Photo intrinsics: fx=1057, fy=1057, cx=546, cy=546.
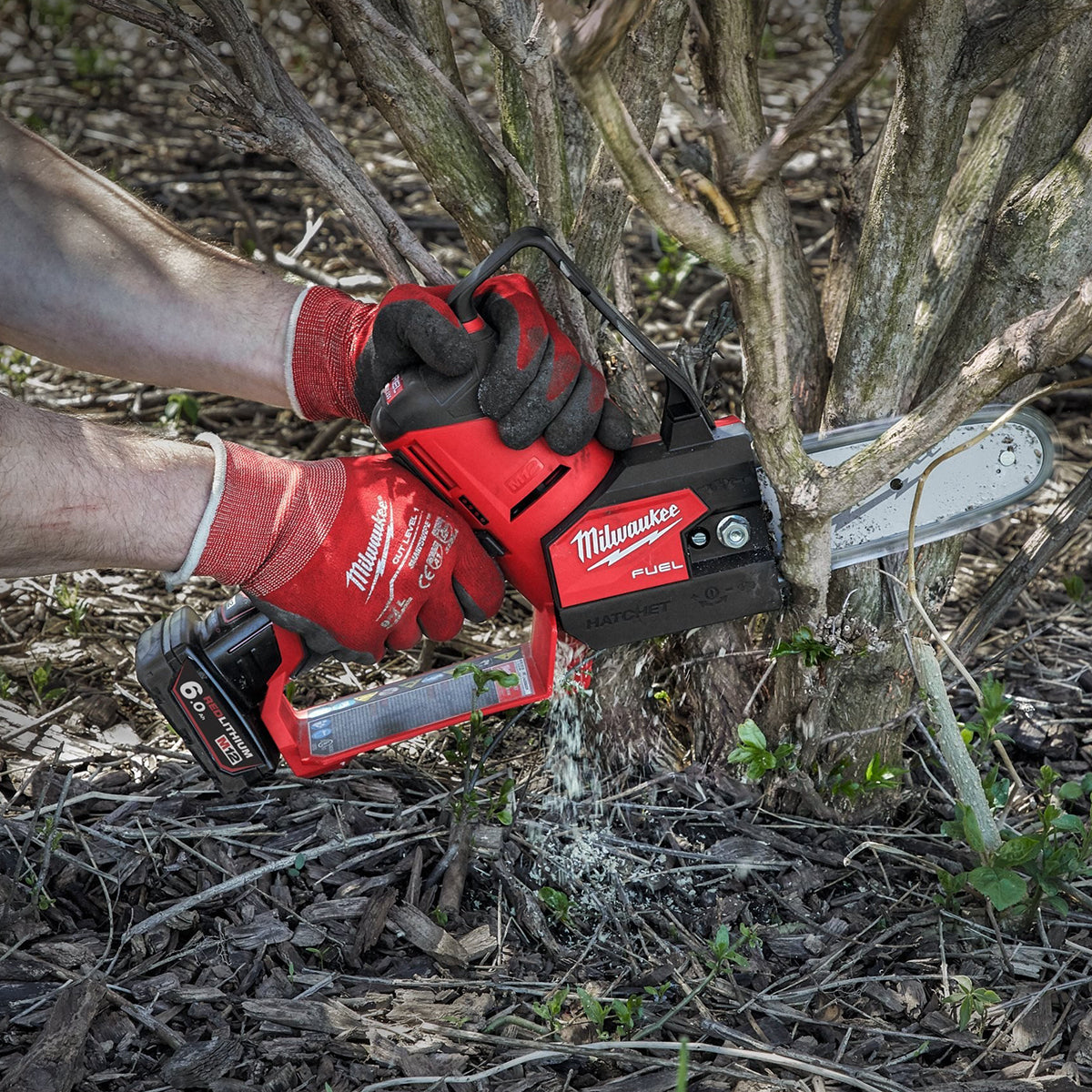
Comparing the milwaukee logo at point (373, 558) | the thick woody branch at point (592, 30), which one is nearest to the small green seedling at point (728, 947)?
the milwaukee logo at point (373, 558)

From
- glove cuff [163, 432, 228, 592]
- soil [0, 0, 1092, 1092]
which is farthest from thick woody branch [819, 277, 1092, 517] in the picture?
glove cuff [163, 432, 228, 592]

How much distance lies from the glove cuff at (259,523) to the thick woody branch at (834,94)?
3.15 ft

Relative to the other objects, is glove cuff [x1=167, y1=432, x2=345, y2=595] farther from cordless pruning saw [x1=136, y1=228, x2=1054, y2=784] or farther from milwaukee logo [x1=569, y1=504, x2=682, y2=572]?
milwaukee logo [x1=569, y1=504, x2=682, y2=572]

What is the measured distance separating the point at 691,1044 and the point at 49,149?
214 cm

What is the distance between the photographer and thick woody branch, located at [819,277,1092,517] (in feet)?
4.54

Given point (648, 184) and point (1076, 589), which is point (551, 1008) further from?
point (1076, 589)

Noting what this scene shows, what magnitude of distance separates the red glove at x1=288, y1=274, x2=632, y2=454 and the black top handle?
0.11 ft

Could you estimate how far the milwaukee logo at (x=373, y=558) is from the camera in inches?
77.2

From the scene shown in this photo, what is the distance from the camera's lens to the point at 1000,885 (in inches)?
62.5

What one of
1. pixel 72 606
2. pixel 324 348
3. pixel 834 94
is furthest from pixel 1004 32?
pixel 72 606

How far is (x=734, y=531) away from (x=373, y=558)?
66 cm

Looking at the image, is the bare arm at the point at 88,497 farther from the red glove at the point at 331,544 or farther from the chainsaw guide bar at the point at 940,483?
the chainsaw guide bar at the point at 940,483

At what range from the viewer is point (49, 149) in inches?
88.5

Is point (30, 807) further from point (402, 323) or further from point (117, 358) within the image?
point (402, 323)
